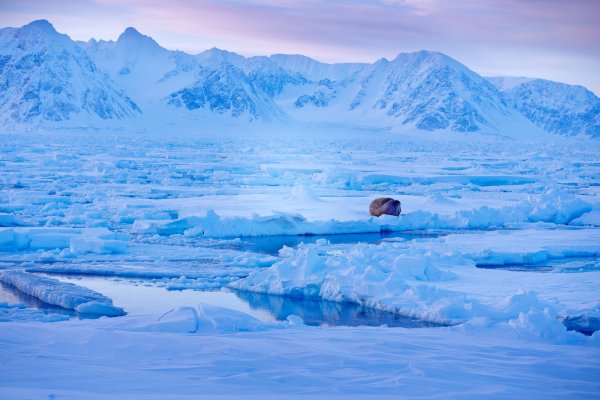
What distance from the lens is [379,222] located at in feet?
53.5

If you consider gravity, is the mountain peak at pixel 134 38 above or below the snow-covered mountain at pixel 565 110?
above

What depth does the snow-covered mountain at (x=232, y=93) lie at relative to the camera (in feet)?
364

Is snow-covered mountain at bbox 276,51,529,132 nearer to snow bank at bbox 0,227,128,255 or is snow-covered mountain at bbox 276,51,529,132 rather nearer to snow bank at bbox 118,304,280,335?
snow bank at bbox 0,227,128,255

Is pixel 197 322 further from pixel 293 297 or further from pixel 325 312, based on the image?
pixel 293 297

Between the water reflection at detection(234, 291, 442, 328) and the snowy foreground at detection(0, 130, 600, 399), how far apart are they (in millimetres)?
41

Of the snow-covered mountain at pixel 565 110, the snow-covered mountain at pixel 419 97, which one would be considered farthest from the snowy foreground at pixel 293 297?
the snow-covered mountain at pixel 565 110

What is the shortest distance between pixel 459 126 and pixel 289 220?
414 feet

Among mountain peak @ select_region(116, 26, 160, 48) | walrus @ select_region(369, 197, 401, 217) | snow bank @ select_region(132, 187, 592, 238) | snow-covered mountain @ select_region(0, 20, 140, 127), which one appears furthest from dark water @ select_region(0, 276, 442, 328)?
mountain peak @ select_region(116, 26, 160, 48)

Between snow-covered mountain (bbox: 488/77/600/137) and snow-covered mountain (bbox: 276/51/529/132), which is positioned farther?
snow-covered mountain (bbox: 488/77/600/137)

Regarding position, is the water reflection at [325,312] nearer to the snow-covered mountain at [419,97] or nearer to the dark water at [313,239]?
the dark water at [313,239]

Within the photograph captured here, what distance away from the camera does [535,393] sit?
4.87 metres

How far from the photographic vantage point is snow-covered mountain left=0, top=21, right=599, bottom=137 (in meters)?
111

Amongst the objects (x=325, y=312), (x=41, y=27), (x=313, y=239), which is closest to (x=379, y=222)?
(x=313, y=239)

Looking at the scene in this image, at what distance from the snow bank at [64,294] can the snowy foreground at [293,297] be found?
29 millimetres
